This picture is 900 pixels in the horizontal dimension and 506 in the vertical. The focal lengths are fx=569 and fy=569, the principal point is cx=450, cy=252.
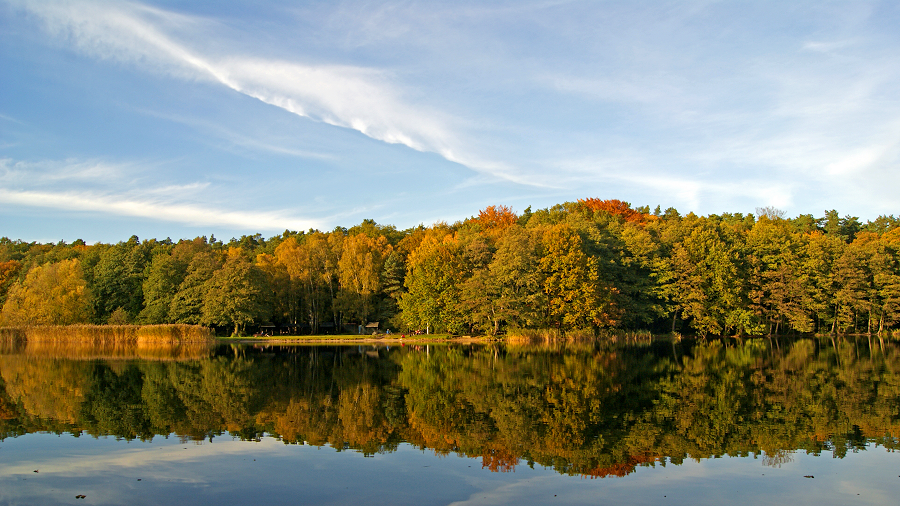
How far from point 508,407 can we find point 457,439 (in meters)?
3.98

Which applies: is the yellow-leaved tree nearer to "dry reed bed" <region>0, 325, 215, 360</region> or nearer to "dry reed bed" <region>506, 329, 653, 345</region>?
"dry reed bed" <region>0, 325, 215, 360</region>

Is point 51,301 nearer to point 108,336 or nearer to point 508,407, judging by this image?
point 108,336

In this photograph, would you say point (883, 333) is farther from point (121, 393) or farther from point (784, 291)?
point (121, 393)

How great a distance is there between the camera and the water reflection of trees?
12383 millimetres

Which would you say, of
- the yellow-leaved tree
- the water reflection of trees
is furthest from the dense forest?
the water reflection of trees

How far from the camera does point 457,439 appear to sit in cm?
1298

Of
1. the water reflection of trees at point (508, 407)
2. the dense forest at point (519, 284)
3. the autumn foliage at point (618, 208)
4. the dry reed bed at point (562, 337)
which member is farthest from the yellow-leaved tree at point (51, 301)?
the autumn foliage at point (618, 208)

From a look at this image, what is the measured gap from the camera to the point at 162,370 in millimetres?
28984

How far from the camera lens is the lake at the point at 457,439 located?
952 cm

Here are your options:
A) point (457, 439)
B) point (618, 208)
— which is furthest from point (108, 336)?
point (618, 208)

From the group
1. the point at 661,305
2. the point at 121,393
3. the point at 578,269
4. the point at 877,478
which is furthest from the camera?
the point at 661,305

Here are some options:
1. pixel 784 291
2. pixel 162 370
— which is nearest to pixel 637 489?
pixel 162 370

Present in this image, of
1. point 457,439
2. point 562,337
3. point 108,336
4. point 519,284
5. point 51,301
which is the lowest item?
point 108,336

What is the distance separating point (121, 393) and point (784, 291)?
64921 mm
